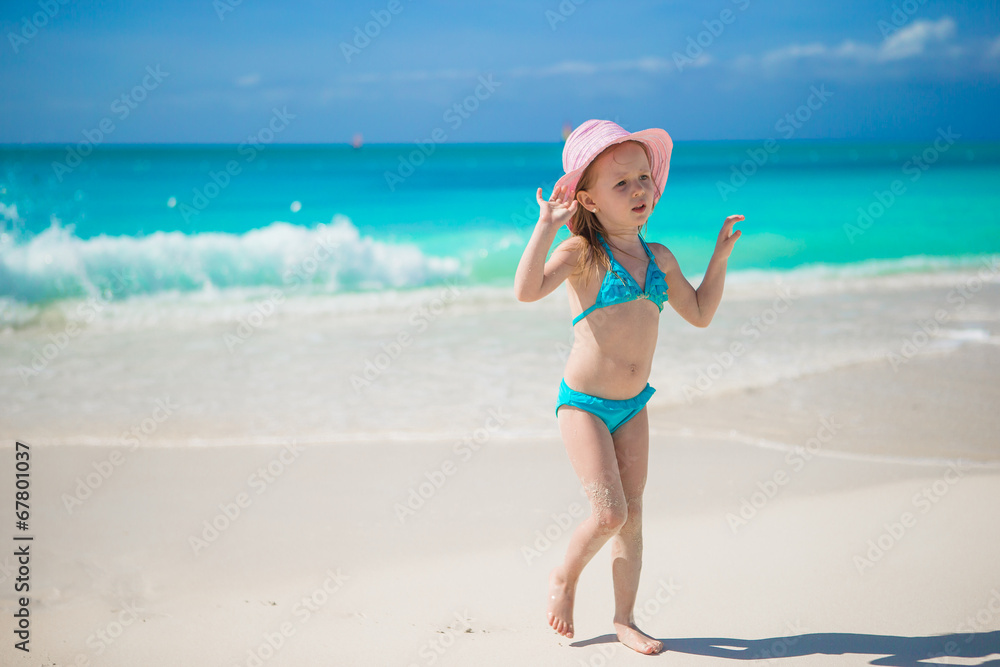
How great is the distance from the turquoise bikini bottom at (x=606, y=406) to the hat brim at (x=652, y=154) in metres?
0.57

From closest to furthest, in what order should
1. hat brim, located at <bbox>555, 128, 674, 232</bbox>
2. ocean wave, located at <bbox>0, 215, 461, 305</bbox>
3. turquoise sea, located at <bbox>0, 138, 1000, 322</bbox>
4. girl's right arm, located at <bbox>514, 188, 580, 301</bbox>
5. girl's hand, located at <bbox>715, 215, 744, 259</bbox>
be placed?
1. girl's right arm, located at <bbox>514, 188, 580, 301</bbox>
2. hat brim, located at <bbox>555, 128, 674, 232</bbox>
3. girl's hand, located at <bbox>715, 215, 744, 259</bbox>
4. ocean wave, located at <bbox>0, 215, 461, 305</bbox>
5. turquoise sea, located at <bbox>0, 138, 1000, 322</bbox>

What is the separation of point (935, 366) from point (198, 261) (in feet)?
36.6

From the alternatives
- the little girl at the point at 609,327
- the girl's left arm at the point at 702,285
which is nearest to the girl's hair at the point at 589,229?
the little girl at the point at 609,327

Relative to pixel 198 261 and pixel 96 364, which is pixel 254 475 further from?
pixel 198 261

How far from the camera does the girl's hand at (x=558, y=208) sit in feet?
8.10

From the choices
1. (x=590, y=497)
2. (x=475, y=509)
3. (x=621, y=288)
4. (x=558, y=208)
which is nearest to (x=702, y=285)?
(x=621, y=288)

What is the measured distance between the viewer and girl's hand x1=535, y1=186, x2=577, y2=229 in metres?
2.47

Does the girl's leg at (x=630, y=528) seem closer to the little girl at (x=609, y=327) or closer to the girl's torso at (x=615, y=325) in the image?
the little girl at (x=609, y=327)

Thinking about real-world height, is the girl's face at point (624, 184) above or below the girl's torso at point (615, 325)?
above

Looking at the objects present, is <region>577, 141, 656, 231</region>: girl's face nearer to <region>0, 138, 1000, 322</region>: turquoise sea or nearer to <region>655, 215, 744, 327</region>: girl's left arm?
<region>655, 215, 744, 327</region>: girl's left arm

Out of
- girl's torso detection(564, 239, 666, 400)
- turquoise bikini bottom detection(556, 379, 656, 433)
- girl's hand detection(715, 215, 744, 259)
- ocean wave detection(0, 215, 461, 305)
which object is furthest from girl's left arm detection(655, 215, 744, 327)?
ocean wave detection(0, 215, 461, 305)

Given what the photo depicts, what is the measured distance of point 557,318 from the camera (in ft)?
26.9

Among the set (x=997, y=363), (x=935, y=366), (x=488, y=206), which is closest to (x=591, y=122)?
(x=935, y=366)

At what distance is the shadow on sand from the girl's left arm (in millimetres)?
1104
